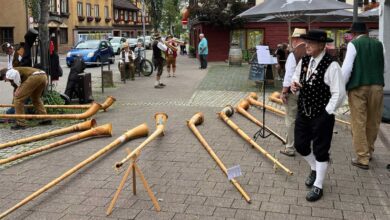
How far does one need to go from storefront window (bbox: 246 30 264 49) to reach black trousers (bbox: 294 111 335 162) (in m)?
23.6

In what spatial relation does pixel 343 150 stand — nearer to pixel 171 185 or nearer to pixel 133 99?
pixel 171 185

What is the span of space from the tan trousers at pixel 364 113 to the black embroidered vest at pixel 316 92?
1.32 metres

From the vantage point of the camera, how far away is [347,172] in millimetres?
6035

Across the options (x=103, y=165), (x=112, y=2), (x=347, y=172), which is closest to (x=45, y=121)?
(x=103, y=165)

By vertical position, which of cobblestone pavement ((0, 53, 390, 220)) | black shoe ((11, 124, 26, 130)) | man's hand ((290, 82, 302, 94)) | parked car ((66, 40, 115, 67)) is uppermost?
parked car ((66, 40, 115, 67))

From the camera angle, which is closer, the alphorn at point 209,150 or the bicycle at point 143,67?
the alphorn at point 209,150

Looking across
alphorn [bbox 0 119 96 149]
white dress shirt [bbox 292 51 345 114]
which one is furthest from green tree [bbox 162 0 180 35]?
white dress shirt [bbox 292 51 345 114]

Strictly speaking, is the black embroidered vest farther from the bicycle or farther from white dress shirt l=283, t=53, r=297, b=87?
the bicycle

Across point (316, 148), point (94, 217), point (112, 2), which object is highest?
point (112, 2)

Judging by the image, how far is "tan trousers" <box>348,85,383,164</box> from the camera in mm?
6102

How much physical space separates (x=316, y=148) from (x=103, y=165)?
110 inches

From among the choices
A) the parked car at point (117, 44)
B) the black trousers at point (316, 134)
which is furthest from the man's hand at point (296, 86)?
the parked car at point (117, 44)

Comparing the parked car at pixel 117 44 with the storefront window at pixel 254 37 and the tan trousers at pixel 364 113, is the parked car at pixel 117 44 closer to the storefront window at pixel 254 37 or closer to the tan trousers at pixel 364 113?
the storefront window at pixel 254 37

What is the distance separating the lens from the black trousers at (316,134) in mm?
4980
